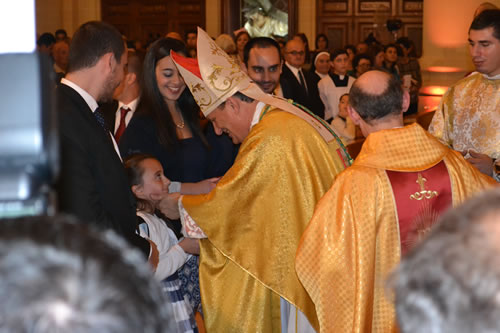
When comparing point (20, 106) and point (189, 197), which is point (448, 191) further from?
point (20, 106)

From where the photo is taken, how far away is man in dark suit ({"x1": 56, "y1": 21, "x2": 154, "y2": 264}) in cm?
239

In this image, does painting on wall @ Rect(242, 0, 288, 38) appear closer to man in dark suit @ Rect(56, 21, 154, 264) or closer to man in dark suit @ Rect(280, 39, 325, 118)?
man in dark suit @ Rect(280, 39, 325, 118)

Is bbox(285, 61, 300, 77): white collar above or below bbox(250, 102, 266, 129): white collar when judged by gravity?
above

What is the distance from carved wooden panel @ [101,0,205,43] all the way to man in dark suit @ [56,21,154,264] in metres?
13.2

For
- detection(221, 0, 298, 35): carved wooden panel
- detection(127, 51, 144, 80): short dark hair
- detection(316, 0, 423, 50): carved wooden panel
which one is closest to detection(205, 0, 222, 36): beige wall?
detection(221, 0, 298, 35): carved wooden panel

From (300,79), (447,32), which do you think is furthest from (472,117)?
(447,32)

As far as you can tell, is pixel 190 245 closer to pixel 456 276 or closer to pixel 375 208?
pixel 375 208

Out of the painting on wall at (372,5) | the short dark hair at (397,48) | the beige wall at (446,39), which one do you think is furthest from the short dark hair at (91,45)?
the painting on wall at (372,5)

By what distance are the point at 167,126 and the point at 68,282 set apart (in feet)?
11.2

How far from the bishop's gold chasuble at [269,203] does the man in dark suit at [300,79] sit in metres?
4.35

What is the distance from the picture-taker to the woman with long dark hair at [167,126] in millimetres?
4105

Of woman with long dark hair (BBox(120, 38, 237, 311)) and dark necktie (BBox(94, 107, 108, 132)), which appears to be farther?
woman with long dark hair (BBox(120, 38, 237, 311))

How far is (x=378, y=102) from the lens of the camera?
3006mm

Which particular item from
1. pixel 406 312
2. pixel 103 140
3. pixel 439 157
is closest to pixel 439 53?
pixel 439 157
